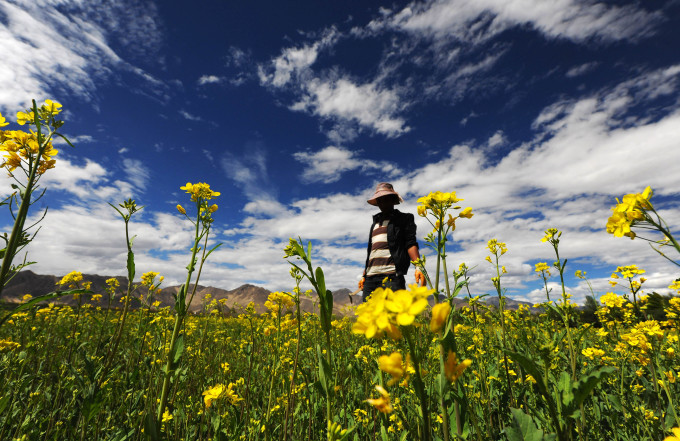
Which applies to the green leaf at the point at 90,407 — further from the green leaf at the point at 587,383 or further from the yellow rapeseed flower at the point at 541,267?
the yellow rapeseed flower at the point at 541,267

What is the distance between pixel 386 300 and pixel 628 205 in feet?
3.90

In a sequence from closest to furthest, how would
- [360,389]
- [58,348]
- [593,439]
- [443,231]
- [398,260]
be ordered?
[443,231] < [593,439] < [360,389] < [58,348] < [398,260]

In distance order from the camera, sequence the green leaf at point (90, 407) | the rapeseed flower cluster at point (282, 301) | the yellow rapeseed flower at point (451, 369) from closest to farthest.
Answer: the yellow rapeseed flower at point (451, 369) → the green leaf at point (90, 407) → the rapeseed flower cluster at point (282, 301)

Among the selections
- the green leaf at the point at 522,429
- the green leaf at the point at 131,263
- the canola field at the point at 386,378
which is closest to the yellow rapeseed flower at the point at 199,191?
the canola field at the point at 386,378

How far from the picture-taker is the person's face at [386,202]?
618 cm

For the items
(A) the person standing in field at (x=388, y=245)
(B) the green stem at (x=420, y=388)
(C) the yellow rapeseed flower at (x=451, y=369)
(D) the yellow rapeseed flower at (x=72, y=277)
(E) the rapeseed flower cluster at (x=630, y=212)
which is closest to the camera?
(B) the green stem at (x=420, y=388)

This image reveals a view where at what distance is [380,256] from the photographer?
585 cm

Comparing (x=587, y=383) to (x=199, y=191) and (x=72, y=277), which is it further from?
(x=72, y=277)

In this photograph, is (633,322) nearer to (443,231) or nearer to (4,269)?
(443,231)

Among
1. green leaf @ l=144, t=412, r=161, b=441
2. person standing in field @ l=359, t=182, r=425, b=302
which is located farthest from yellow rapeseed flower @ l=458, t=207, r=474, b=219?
person standing in field @ l=359, t=182, r=425, b=302

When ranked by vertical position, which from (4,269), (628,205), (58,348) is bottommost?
(58,348)

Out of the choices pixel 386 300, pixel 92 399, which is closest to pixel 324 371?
pixel 386 300

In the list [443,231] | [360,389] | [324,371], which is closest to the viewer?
→ [324,371]

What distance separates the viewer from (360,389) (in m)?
3.69
